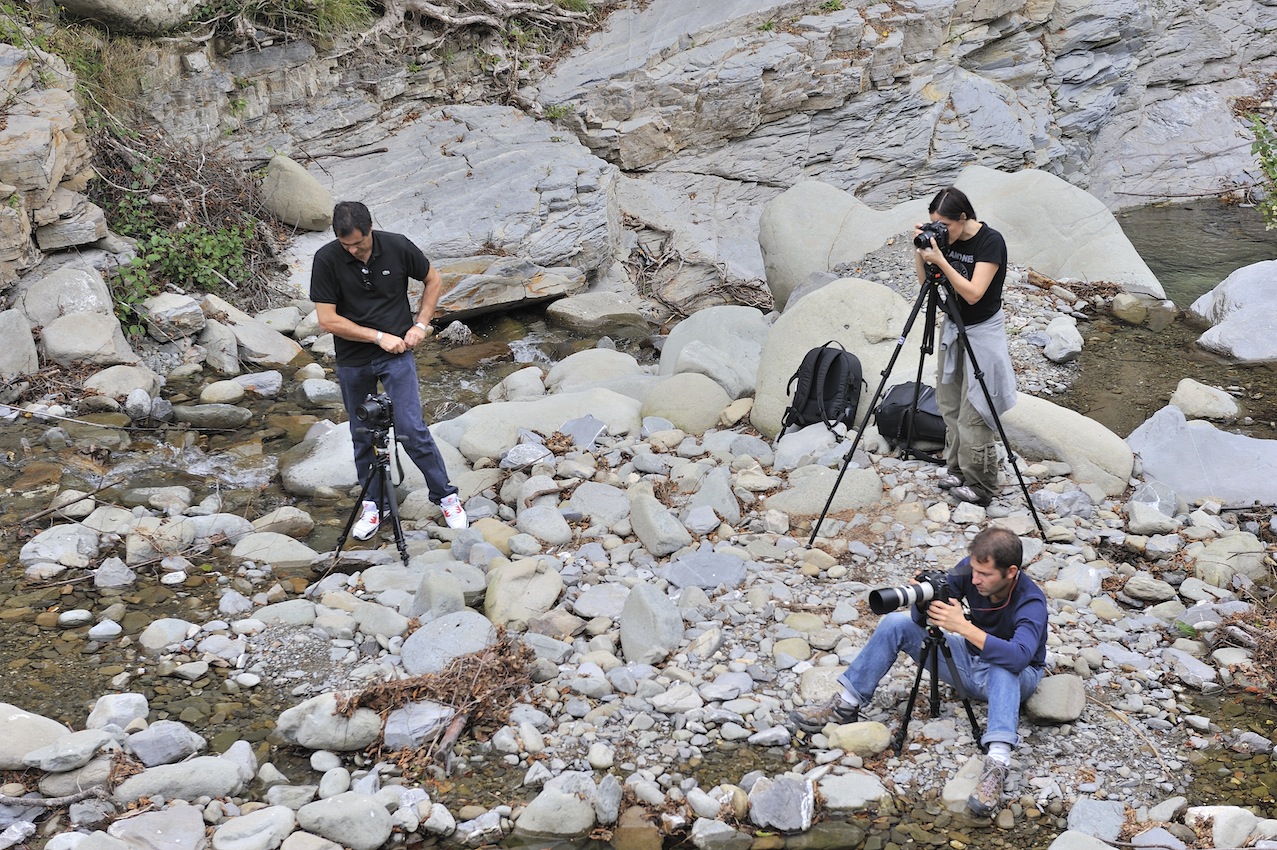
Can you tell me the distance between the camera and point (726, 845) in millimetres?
3793

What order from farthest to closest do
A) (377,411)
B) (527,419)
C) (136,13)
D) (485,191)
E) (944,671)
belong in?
(485,191) < (136,13) < (527,419) < (377,411) < (944,671)

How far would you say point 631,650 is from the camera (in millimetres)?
4875

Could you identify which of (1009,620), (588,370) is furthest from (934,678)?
(588,370)

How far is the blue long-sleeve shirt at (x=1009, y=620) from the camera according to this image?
396cm

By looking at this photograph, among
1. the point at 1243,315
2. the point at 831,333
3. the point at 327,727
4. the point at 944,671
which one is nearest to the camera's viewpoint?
the point at 327,727

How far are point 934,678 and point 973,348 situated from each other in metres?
2.10

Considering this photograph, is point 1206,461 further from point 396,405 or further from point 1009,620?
point 396,405

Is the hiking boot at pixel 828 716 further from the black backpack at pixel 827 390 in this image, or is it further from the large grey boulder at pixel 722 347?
the large grey boulder at pixel 722 347

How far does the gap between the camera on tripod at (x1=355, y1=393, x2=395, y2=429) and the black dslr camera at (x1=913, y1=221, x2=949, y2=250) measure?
115 inches

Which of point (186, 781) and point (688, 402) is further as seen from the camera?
point (688, 402)

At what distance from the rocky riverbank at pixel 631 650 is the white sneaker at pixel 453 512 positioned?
9 centimetres

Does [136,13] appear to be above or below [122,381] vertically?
above

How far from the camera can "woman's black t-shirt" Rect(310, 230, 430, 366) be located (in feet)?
18.0

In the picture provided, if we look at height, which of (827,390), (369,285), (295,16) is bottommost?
(827,390)
